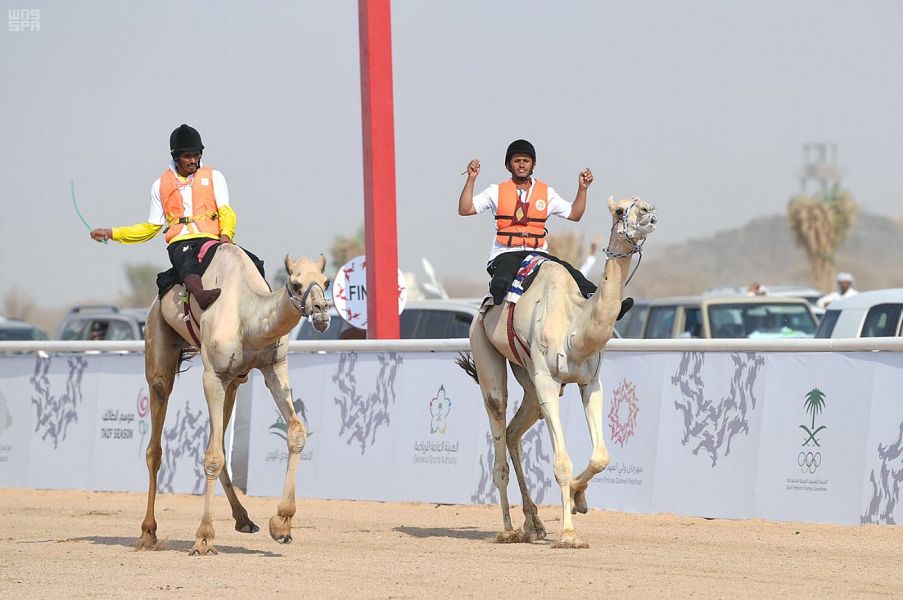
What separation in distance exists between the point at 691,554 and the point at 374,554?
93.1 inches

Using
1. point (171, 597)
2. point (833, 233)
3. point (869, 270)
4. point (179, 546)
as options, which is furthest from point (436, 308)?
point (869, 270)

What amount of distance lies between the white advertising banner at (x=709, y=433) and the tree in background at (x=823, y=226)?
8020cm

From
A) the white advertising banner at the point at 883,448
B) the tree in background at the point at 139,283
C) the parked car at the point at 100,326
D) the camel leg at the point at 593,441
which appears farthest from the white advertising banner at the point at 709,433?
the tree in background at the point at 139,283

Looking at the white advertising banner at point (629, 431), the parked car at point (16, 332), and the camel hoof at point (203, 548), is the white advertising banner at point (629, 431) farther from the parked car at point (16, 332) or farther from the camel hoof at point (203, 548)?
the parked car at point (16, 332)

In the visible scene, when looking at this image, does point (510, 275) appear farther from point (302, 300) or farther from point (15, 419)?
point (15, 419)

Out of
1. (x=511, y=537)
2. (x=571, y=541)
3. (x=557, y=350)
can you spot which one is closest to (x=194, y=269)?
(x=557, y=350)

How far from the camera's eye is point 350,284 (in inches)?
835

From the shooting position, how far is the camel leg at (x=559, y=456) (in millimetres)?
12242

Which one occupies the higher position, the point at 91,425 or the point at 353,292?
the point at 353,292

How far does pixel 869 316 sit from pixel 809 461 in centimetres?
554

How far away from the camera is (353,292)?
21141mm

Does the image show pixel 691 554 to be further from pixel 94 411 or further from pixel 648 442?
pixel 94 411

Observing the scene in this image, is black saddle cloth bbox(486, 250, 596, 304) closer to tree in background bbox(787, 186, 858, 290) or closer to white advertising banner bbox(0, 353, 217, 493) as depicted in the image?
white advertising banner bbox(0, 353, 217, 493)

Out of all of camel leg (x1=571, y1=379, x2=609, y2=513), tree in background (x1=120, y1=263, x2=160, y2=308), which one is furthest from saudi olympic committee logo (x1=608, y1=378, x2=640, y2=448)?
tree in background (x1=120, y1=263, x2=160, y2=308)
